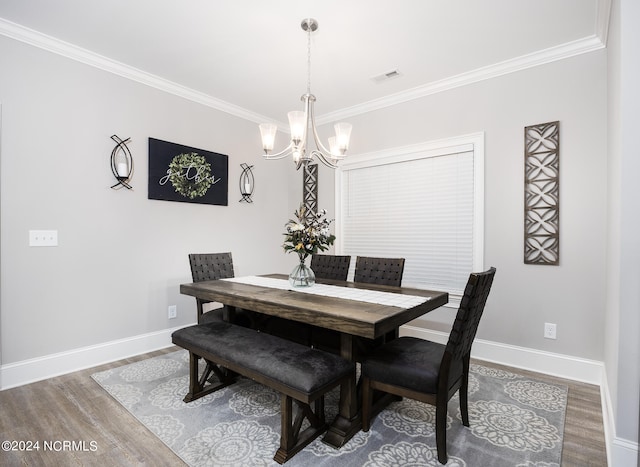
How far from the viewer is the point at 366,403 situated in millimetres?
1979

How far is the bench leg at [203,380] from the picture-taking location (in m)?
2.38

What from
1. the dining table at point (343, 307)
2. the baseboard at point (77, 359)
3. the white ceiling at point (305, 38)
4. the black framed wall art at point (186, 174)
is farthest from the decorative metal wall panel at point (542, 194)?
the baseboard at point (77, 359)

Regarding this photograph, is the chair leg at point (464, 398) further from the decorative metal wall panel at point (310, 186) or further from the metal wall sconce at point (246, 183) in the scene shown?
the metal wall sconce at point (246, 183)

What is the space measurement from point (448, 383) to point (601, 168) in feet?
7.42

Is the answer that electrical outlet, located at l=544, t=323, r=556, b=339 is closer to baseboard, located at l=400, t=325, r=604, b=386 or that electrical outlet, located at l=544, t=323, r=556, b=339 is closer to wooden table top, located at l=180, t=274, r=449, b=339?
baseboard, located at l=400, t=325, r=604, b=386

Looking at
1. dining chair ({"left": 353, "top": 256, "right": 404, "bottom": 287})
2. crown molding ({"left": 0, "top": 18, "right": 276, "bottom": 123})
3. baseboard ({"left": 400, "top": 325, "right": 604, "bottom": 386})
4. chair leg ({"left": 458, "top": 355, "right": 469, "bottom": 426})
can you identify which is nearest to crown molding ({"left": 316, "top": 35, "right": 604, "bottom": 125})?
crown molding ({"left": 0, "top": 18, "right": 276, "bottom": 123})

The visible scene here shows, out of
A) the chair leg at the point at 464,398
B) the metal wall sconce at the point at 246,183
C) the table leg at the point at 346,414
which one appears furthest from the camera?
the metal wall sconce at the point at 246,183

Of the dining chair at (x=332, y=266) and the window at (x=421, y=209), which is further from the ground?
the window at (x=421, y=209)

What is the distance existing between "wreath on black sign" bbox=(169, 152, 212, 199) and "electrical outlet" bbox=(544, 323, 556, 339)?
368cm

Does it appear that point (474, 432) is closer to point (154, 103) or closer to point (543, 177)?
point (543, 177)

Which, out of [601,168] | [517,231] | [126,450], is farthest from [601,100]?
[126,450]

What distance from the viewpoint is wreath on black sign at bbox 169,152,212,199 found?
3615 millimetres

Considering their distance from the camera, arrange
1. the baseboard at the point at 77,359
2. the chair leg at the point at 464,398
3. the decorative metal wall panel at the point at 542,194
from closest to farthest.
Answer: the chair leg at the point at 464,398 → the baseboard at the point at 77,359 → the decorative metal wall panel at the point at 542,194

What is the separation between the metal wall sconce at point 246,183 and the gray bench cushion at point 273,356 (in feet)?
7.31
